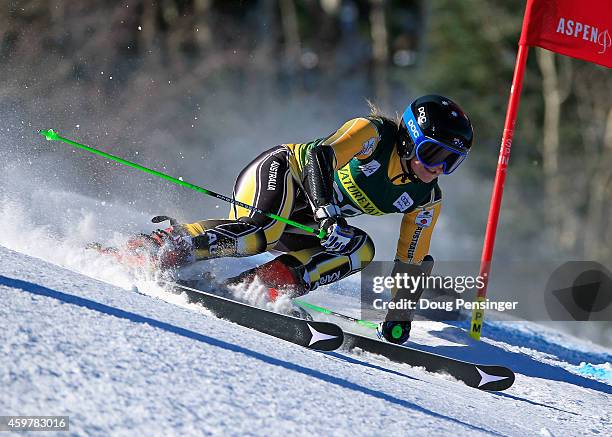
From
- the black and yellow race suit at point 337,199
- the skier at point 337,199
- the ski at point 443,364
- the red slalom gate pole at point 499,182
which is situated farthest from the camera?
the red slalom gate pole at point 499,182

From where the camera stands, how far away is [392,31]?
87.8 ft

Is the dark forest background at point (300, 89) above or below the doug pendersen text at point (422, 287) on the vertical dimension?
above

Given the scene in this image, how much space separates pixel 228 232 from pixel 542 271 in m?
17.7

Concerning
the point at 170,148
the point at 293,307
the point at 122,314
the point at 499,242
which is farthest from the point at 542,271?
the point at 122,314

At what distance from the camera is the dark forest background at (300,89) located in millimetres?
12492

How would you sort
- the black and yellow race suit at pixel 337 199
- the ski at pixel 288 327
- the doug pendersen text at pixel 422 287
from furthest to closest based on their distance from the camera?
1. the doug pendersen text at pixel 422 287
2. the black and yellow race suit at pixel 337 199
3. the ski at pixel 288 327

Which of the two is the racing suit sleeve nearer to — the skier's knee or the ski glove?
the ski glove

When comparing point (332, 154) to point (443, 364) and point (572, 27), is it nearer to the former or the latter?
point (443, 364)

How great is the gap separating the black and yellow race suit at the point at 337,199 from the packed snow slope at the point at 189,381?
0.60 metres

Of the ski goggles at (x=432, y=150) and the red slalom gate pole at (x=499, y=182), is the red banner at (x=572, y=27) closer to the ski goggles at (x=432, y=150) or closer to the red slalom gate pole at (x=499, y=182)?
the red slalom gate pole at (x=499, y=182)

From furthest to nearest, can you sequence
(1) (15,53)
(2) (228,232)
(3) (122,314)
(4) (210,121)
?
(4) (210,121) → (1) (15,53) → (2) (228,232) → (3) (122,314)

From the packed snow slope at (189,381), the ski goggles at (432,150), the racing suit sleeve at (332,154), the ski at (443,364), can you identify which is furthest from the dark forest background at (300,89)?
the packed snow slope at (189,381)

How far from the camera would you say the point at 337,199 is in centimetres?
482

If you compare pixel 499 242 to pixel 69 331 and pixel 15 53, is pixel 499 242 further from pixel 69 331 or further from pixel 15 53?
pixel 69 331
